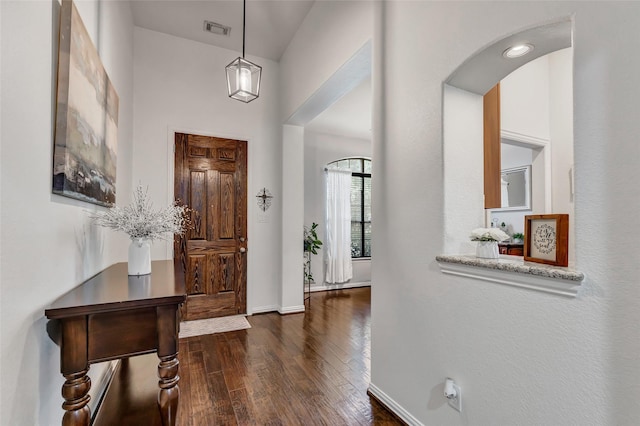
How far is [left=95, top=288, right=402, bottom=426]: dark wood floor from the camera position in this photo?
1.89 meters

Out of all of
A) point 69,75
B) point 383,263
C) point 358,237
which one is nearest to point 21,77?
point 69,75

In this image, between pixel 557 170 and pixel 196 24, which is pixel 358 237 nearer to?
pixel 557 170

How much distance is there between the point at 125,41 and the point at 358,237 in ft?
15.8

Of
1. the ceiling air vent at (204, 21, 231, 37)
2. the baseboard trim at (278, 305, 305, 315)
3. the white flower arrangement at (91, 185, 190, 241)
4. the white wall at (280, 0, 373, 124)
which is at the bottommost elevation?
the baseboard trim at (278, 305, 305, 315)

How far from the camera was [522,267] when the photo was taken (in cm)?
122

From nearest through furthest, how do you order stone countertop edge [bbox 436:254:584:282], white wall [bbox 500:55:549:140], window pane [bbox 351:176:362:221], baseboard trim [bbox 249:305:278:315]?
stone countertop edge [bbox 436:254:584:282], white wall [bbox 500:55:549:140], baseboard trim [bbox 249:305:278:315], window pane [bbox 351:176:362:221]

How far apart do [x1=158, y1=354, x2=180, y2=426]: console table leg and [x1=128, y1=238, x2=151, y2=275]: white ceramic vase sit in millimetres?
672

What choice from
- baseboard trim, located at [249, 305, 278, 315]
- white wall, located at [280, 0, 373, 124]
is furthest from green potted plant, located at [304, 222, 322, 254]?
white wall, located at [280, 0, 373, 124]

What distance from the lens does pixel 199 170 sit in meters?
3.86

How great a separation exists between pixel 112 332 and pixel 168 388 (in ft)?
1.17

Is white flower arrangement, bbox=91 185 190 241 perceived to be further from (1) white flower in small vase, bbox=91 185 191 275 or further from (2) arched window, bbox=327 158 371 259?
(2) arched window, bbox=327 158 371 259

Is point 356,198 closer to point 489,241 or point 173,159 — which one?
point 173,159

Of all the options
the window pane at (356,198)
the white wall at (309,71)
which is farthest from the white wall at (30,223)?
the window pane at (356,198)

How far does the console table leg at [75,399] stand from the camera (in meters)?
1.09
